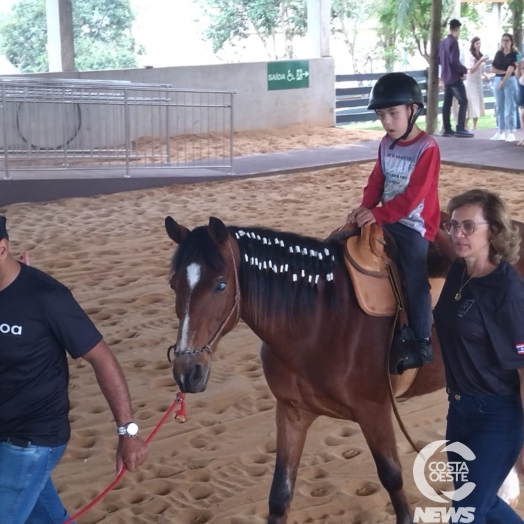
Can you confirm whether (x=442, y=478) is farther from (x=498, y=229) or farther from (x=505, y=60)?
(x=505, y=60)

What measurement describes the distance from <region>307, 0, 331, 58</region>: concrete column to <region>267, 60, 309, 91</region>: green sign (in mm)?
846

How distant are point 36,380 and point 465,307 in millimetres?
1586

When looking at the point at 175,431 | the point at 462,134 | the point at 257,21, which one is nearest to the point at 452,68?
the point at 462,134

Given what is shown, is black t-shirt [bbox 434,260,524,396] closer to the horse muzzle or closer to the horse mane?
the horse mane

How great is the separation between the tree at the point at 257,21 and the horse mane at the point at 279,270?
24.4m

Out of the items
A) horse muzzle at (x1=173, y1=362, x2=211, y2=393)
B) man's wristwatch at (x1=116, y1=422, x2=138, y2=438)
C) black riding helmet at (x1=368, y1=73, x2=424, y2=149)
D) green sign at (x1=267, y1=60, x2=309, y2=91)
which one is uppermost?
green sign at (x1=267, y1=60, x2=309, y2=91)

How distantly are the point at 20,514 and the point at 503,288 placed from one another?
188 centimetres

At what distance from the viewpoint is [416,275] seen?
3.64 metres

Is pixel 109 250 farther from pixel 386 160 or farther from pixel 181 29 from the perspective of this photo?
pixel 181 29

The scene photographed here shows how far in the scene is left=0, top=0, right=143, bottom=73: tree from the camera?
26.0 m

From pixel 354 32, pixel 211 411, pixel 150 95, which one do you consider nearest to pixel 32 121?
pixel 150 95

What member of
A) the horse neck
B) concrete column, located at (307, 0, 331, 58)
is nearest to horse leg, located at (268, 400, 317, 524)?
the horse neck

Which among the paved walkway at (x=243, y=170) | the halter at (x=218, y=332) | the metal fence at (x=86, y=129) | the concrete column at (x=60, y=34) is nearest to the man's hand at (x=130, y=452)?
the halter at (x=218, y=332)

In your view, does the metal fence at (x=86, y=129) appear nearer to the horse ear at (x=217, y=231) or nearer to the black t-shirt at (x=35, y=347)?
the horse ear at (x=217, y=231)
